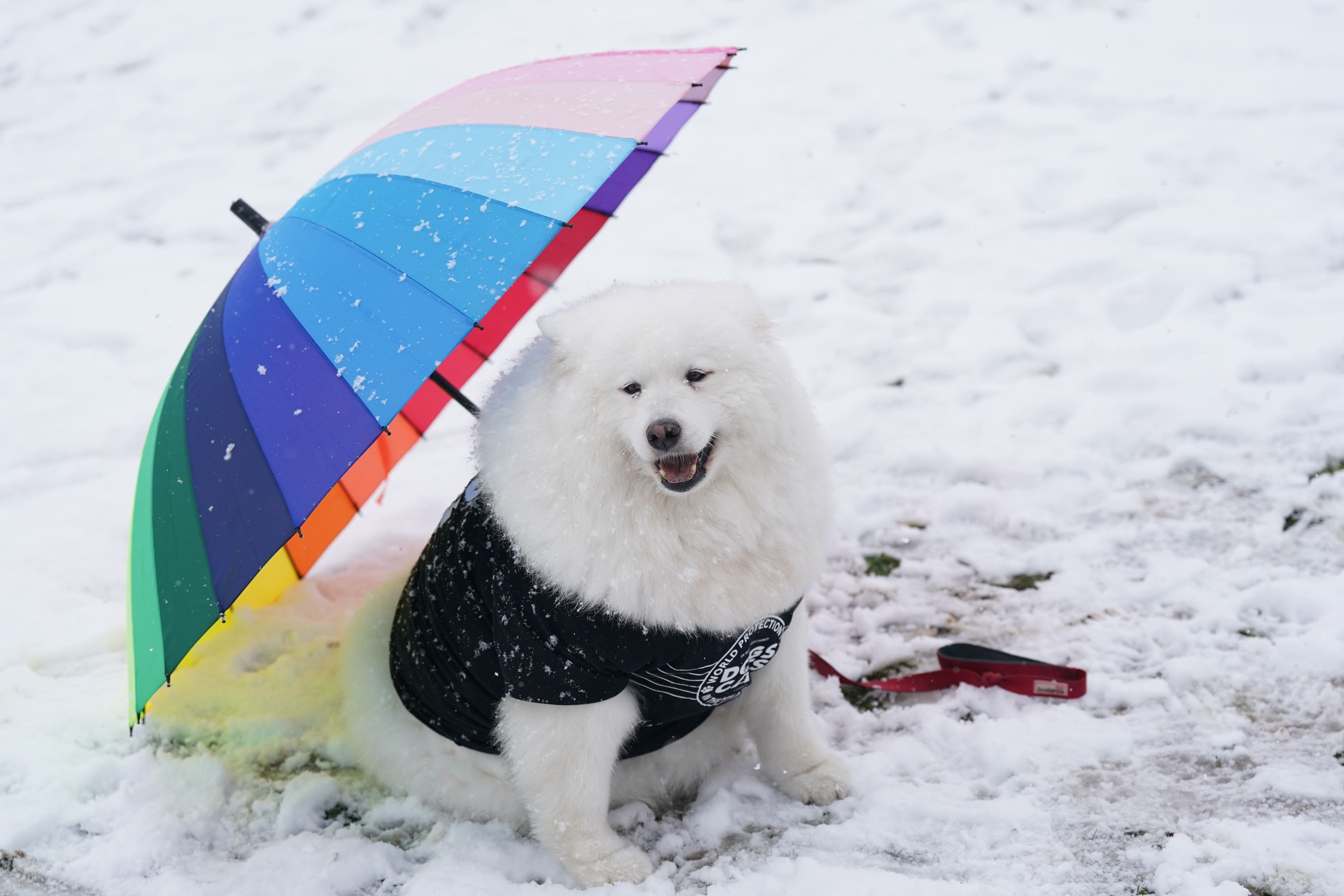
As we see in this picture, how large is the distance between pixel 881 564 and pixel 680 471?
5.28 ft

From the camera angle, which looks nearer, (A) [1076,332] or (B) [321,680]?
(B) [321,680]

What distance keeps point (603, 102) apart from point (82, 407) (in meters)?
3.28

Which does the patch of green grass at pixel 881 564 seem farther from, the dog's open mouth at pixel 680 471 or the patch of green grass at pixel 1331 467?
the dog's open mouth at pixel 680 471

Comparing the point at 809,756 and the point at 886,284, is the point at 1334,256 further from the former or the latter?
the point at 809,756

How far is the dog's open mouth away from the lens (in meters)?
1.90

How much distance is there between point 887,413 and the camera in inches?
157

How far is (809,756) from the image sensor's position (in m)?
2.44

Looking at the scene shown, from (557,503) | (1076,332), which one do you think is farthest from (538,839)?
(1076,332)

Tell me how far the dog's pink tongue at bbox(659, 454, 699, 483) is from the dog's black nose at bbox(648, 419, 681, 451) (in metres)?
0.06

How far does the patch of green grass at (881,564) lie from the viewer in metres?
3.30

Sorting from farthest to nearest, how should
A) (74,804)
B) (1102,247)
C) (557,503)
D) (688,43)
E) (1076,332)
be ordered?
(688,43), (1102,247), (1076,332), (74,804), (557,503)

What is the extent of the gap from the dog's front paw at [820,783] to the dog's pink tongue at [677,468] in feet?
3.11

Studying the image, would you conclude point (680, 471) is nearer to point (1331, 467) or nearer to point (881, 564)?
point (881, 564)

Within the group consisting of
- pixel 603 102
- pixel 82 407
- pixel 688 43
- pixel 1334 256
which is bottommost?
pixel 82 407
